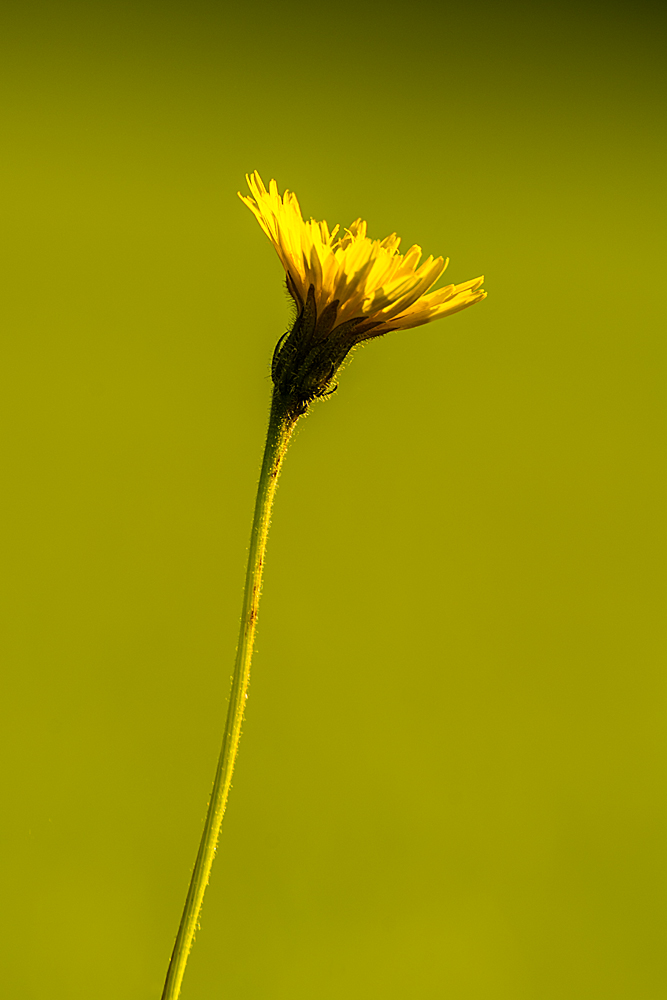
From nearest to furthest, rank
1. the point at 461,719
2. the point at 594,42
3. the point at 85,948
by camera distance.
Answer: the point at 85,948 → the point at 461,719 → the point at 594,42

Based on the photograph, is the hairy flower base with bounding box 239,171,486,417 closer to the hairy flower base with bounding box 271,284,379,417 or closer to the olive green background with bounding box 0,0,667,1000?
the hairy flower base with bounding box 271,284,379,417

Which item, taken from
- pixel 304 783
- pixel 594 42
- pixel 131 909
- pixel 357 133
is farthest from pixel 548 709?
pixel 594 42

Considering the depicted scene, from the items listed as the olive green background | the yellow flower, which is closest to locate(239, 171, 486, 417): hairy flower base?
the yellow flower

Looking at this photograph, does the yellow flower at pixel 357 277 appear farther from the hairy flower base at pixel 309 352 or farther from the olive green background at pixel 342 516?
the olive green background at pixel 342 516

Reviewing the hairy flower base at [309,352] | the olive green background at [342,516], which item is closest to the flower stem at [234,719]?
the hairy flower base at [309,352]

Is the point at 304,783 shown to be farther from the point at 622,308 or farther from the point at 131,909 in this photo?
the point at 622,308

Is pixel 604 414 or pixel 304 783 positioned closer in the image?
pixel 304 783

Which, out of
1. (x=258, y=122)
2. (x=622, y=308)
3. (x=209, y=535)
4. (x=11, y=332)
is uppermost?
(x=258, y=122)
